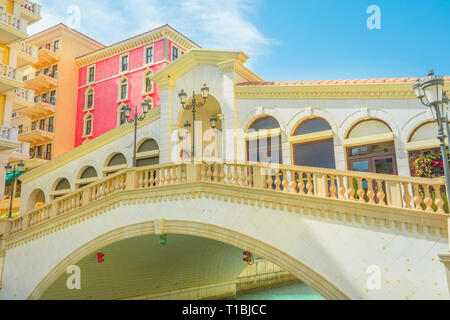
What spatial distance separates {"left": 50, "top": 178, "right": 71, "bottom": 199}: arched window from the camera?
1911 cm

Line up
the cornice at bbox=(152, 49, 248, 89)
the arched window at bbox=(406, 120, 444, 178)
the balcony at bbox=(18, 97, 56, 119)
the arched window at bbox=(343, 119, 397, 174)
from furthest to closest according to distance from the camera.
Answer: the balcony at bbox=(18, 97, 56, 119)
the cornice at bbox=(152, 49, 248, 89)
the arched window at bbox=(343, 119, 397, 174)
the arched window at bbox=(406, 120, 444, 178)

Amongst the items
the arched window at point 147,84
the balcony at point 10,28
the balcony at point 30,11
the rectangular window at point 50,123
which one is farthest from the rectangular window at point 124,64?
the balcony at point 10,28

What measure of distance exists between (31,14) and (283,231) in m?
21.9

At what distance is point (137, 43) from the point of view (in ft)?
92.0

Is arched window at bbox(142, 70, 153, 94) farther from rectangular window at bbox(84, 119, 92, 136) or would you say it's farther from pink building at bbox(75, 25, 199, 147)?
rectangular window at bbox(84, 119, 92, 136)

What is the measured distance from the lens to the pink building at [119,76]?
26.8m

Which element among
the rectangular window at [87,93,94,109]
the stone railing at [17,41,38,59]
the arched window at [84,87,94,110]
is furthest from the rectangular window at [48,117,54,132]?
the stone railing at [17,41,38,59]

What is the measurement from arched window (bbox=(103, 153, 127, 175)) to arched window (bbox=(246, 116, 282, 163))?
22.5ft

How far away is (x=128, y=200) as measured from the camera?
11.2 meters

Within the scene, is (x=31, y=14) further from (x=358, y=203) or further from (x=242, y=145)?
(x=358, y=203)

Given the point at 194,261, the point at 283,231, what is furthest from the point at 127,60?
the point at 283,231

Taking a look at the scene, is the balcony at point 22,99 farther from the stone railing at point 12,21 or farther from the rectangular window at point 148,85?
the rectangular window at point 148,85

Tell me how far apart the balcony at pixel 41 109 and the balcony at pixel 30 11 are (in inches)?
293

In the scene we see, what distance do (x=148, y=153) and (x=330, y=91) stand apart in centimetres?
Result: 852
